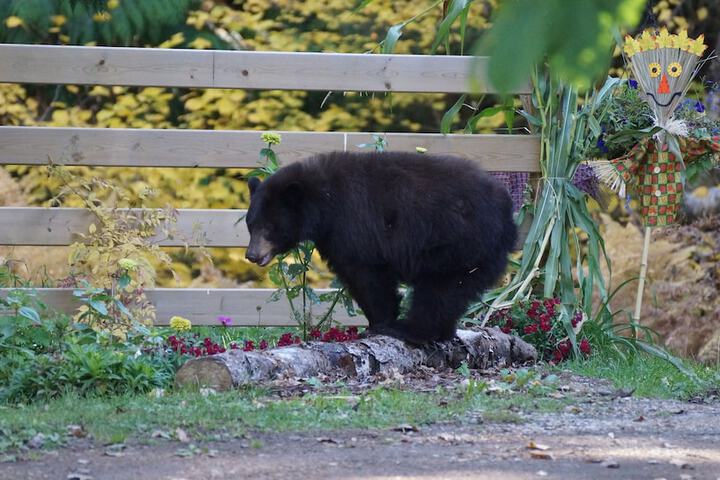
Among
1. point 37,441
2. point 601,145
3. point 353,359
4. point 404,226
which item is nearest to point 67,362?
point 37,441

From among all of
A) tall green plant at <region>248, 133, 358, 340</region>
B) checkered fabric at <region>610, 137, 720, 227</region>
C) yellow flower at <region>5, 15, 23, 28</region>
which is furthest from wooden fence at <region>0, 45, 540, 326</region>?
yellow flower at <region>5, 15, 23, 28</region>

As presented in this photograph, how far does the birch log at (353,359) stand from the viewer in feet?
15.0

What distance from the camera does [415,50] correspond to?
12680mm

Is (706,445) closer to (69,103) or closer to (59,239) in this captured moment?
(59,239)

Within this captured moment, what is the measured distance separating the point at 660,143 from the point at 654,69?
0.51 metres

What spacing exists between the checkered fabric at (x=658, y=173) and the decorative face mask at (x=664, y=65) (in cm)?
25

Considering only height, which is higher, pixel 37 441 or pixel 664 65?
pixel 664 65

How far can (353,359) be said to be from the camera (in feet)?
16.7

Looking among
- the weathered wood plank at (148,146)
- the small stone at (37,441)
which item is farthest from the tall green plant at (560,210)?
the small stone at (37,441)

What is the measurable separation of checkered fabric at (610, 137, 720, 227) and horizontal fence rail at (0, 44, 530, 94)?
54.0 inches

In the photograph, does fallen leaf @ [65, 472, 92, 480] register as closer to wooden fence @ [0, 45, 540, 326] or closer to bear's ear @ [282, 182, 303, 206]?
bear's ear @ [282, 182, 303, 206]

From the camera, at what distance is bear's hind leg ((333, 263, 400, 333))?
18.1 ft

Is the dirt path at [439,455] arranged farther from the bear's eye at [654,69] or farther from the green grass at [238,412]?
the bear's eye at [654,69]

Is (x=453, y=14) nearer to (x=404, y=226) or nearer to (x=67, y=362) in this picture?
(x=404, y=226)
